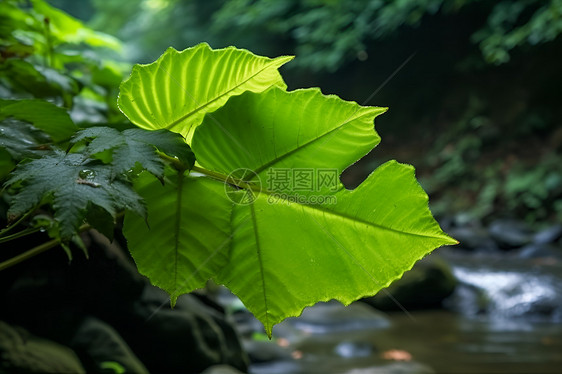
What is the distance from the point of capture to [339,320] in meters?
4.02

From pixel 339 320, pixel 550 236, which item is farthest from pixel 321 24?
pixel 339 320

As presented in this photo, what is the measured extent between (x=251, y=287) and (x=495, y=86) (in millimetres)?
11534

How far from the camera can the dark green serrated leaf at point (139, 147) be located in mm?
502

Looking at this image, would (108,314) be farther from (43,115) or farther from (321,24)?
(321,24)

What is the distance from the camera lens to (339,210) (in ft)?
1.91

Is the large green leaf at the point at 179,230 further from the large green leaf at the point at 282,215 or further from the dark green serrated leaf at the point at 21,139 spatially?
the dark green serrated leaf at the point at 21,139

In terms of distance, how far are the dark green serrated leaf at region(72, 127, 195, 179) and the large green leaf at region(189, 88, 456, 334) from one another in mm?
60

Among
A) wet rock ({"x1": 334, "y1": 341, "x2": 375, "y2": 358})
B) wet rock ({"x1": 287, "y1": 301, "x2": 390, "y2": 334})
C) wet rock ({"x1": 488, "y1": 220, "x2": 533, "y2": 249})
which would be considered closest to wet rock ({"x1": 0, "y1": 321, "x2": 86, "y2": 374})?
wet rock ({"x1": 334, "y1": 341, "x2": 375, "y2": 358})

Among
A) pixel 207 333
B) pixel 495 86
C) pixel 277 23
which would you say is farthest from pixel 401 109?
pixel 207 333

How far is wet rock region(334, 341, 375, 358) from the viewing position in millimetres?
2979

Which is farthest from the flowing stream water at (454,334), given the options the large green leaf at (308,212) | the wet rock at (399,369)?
the large green leaf at (308,212)

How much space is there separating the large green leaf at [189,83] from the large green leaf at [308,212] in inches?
1.4

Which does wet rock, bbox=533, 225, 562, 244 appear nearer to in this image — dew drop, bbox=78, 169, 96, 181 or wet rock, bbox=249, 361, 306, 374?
wet rock, bbox=249, 361, 306, 374

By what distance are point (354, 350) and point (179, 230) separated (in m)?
2.75
